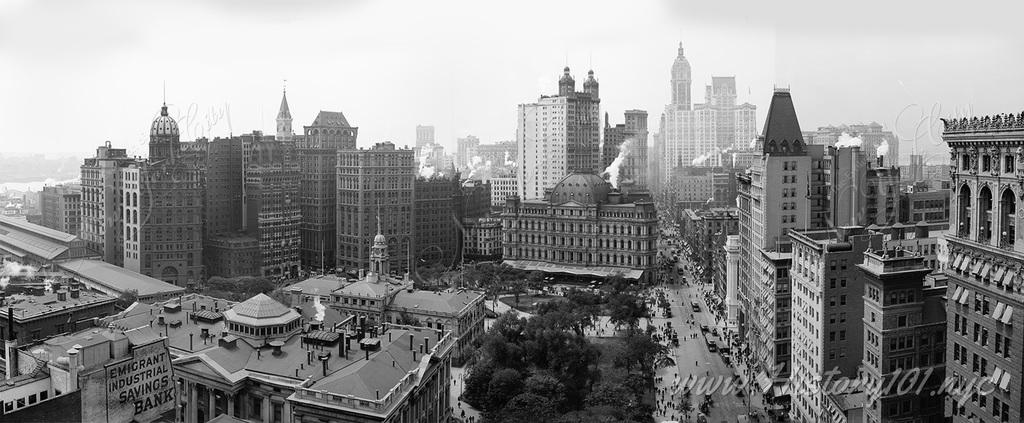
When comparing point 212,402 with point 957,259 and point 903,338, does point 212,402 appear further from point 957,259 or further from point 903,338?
point 957,259

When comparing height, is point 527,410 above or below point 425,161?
below

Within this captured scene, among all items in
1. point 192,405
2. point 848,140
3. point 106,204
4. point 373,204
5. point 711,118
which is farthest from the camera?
point 711,118

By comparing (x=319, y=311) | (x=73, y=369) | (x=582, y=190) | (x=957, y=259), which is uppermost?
(x=582, y=190)

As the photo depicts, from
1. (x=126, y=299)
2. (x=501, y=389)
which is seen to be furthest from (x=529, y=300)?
(x=501, y=389)

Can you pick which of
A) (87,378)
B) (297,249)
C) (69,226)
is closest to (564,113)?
(297,249)

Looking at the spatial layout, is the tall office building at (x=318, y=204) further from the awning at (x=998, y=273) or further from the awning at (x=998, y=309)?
the awning at (x=998, y=309)

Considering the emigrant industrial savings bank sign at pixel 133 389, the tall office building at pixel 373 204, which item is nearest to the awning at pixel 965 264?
the emigrant industrial savings bank sign at pixel 133 389

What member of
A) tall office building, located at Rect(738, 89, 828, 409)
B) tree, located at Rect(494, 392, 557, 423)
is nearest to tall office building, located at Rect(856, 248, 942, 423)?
tall office building, located at Rect(738, 89, 828, 409)
